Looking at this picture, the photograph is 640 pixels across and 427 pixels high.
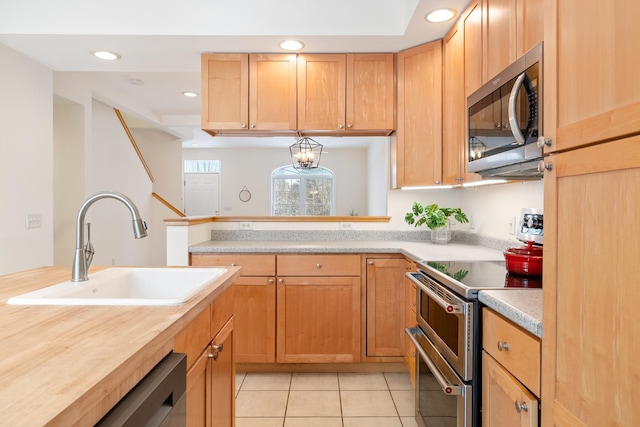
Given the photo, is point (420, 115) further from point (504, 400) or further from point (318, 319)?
point (504, 400)

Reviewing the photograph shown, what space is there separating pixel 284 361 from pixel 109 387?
212cm

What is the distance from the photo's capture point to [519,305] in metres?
1.13

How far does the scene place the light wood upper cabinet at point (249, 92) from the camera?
2.71 m

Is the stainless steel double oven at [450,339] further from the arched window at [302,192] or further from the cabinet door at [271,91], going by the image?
the arched window at [302,192]

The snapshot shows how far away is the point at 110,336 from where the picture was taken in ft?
2.57

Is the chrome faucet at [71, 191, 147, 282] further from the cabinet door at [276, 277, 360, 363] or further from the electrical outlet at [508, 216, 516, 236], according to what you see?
the electrical outlet at [508, 216, 516, 236]

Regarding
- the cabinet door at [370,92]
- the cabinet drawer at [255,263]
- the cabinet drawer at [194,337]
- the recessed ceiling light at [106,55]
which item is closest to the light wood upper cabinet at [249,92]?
the cabinet door at [370,92]

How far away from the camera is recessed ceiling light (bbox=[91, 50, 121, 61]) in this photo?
8.88ft

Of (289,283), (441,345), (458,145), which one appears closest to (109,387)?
(441,345)

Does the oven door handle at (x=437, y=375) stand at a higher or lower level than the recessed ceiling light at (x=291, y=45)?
lower

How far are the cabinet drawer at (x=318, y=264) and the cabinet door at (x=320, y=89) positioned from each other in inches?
37.7

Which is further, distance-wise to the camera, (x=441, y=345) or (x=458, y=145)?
(x=458, y=145)

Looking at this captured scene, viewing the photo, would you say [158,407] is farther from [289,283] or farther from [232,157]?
[232,157]

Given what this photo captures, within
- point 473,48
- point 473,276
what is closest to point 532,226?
point 473,276
